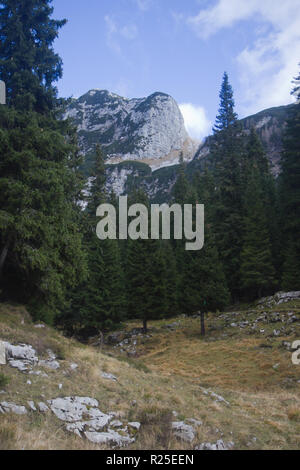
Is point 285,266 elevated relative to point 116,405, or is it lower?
elevated

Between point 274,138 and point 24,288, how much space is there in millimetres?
139156

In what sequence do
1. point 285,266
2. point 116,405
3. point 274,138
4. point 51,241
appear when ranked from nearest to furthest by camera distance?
point 116,405 → point 51,241 → point 285,266 → point 274,138

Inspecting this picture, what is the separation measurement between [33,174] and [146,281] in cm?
2209

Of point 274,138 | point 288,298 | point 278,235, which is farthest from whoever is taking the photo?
point 274,138

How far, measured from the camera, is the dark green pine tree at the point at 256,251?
104 feet

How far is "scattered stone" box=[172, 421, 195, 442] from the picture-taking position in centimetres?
652

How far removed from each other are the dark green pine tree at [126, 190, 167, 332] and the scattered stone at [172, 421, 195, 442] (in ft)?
80.1

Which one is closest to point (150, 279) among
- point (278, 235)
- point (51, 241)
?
point (278, 235)

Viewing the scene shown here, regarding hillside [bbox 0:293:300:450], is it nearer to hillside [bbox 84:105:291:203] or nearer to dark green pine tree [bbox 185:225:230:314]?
dark green pine tree [bbox 185:225:230:314]

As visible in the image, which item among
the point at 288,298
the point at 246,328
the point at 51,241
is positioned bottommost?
the point at 246,328

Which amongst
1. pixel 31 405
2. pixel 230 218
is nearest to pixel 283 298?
pixel 230 218

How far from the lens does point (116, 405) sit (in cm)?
793

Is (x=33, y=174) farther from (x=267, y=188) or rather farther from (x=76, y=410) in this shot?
(x=267, y=188)
